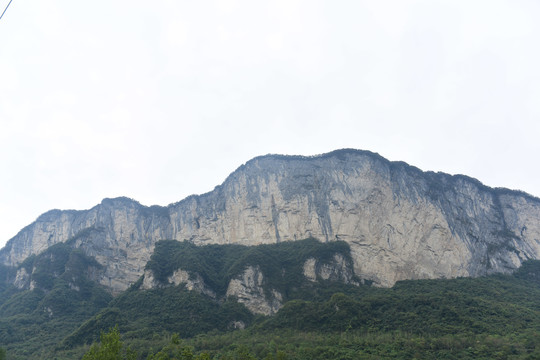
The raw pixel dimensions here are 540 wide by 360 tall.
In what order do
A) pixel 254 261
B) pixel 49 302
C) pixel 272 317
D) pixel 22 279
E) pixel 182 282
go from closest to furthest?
pixel 272 317, pixel 49 302, pixel 182 282, pixel 254 261, pixel 22 279

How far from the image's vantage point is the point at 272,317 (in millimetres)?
67000

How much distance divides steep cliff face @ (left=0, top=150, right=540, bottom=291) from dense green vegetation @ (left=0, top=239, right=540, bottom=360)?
6030 mm

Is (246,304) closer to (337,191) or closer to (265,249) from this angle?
(265,249)

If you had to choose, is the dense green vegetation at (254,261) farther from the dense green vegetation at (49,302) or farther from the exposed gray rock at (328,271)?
the dense green vegetation at (49,302)

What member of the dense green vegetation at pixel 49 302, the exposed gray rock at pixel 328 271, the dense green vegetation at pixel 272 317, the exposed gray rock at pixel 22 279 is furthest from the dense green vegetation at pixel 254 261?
A: the exposed gray rock at pixel 22 279

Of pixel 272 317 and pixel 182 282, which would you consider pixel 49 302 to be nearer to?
pixel 182 282

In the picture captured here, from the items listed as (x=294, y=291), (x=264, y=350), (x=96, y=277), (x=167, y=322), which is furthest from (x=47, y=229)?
(x=264, y=350)

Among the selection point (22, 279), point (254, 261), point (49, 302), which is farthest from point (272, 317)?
point (22, 279)

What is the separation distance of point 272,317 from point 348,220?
110 feet

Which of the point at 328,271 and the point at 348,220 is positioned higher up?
the point at 348,220

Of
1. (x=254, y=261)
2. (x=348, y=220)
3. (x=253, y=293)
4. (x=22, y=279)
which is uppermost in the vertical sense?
(x=348, y=220)

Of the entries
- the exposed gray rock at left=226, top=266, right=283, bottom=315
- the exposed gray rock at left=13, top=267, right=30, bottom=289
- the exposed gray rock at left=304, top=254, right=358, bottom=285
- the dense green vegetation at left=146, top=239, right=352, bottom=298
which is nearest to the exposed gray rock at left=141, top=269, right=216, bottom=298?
the dense green vegetation at left=146, top=239, right=352, bottom=298

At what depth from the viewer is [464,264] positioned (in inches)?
3366

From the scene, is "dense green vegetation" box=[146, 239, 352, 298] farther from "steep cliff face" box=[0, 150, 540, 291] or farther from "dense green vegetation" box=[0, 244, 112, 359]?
"dense green vegetation" box=[0, 244, 112, 359]
